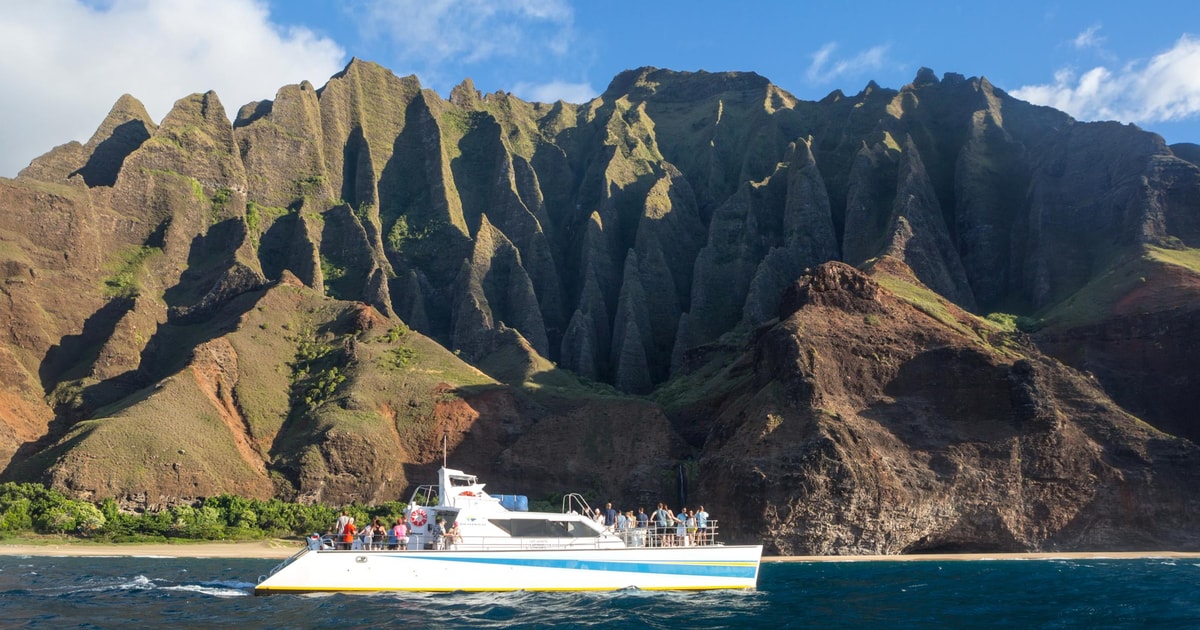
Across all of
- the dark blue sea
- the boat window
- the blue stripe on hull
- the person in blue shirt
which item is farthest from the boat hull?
the person in blue shirt

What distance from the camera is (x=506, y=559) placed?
41.1m

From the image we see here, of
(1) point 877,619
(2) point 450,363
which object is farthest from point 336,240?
(1) point 877,619

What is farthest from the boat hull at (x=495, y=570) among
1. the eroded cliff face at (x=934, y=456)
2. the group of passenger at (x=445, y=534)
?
the eroded cliff face at (x=934, y=456)

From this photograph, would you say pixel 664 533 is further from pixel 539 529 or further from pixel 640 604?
pixel 640 604

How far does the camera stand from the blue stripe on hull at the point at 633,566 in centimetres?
4097

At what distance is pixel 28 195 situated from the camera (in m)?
112

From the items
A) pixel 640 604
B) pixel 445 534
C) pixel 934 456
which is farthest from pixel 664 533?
pixel 934 456

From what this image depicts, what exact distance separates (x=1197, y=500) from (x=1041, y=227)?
180ft

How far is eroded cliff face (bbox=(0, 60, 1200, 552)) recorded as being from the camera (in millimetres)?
76375

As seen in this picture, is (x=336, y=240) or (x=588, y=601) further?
(x=336, y=240)

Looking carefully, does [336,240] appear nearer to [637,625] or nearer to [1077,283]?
[1077,283]

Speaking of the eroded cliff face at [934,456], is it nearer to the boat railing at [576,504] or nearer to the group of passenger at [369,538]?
the boat railing at [576,504]

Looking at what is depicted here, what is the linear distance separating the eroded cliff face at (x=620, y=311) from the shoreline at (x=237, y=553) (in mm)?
2665

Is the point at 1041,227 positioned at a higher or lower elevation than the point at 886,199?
lower
